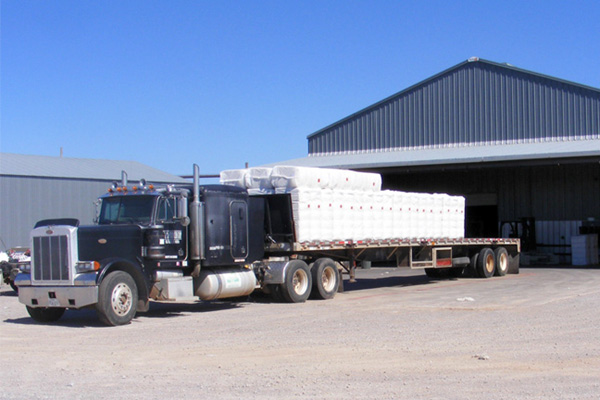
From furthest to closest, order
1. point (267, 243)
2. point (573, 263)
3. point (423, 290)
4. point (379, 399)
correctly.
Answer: point (573, 263) < point (423, 290) < point (267, 243) < point (379, 399)

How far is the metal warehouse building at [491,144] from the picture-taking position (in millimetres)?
35219

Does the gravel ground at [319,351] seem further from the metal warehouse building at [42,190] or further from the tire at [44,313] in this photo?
the metal warehouse building at [42,190]

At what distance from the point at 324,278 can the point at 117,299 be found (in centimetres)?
621

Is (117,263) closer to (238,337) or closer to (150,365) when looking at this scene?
(238,337)

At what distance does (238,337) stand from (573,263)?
25.6m

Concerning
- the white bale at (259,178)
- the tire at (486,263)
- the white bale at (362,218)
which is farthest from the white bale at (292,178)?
the tire at (486,263)

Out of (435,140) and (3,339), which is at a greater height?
(435,140)

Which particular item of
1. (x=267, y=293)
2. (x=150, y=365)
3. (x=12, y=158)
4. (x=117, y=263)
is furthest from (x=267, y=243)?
(x=12, y=158)

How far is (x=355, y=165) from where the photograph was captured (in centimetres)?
3422

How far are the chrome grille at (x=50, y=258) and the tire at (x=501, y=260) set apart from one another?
1718cm

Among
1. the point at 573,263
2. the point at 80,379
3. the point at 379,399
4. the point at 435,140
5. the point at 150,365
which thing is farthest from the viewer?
the point at 435,140

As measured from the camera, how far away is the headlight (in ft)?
45.7

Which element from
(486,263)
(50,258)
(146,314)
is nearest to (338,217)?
(146,314)

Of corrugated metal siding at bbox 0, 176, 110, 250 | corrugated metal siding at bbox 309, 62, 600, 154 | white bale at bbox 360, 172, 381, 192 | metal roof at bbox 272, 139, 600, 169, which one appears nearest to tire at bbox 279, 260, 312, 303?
white bale at bbox 360, 172, 381, 192
